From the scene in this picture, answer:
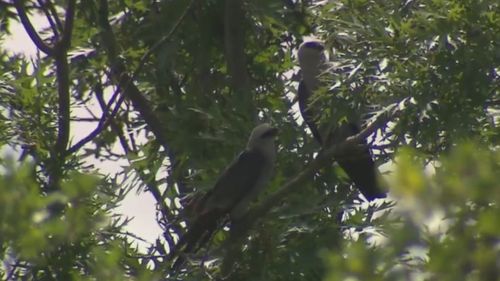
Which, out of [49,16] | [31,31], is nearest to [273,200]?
[31,31]

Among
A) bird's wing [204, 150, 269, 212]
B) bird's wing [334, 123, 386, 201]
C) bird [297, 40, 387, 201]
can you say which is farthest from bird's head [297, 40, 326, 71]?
bird's wing [204, 150, 269, 212]

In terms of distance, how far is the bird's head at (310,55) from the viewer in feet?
23.4

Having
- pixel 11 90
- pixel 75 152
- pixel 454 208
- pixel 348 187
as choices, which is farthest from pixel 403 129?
pixel 454 208

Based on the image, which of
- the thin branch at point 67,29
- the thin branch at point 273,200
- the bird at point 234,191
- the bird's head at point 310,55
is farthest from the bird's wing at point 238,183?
the bird's head at point 310,55

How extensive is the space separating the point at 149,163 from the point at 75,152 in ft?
3.91

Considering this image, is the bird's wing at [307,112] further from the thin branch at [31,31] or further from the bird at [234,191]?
the thin branch at [31,31]

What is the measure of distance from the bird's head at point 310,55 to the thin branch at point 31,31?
1.76 m

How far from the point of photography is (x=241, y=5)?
6.75 metres

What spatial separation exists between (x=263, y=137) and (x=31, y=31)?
1.24 metres

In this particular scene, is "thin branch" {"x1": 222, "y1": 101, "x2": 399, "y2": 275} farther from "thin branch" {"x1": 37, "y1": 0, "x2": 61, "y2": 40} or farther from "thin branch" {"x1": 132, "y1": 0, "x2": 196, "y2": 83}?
"thin branch" {"x1": 37, "y1": 0, "x2": 61, "y2": 40}

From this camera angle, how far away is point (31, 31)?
599 cm

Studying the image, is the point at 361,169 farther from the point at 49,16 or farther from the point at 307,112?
the point at 49,16

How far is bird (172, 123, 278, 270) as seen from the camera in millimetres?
5648

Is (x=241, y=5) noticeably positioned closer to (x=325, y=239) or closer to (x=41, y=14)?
(x=41, y=14)
